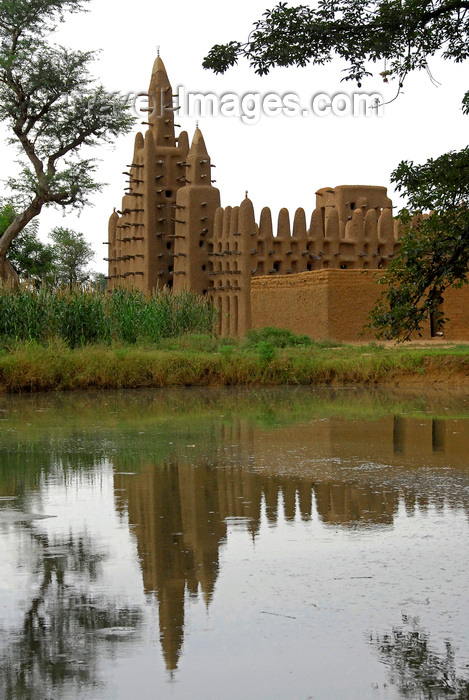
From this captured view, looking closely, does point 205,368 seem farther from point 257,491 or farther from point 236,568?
point 236,568

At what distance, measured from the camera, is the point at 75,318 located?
24.3 meters

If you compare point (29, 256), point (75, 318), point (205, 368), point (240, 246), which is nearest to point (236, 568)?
point (205, 368)

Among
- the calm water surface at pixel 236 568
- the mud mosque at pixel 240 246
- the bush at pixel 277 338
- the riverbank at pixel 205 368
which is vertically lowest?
the calm water surface at pixel 236 568

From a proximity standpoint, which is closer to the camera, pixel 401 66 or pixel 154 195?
pixel 401 66

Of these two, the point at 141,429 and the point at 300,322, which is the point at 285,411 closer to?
the point at 141,429

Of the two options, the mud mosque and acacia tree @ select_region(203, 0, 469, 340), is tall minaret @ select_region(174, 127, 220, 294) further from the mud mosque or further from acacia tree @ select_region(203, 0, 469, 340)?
acacia tree @ select_region(203, 0, 469, 340)

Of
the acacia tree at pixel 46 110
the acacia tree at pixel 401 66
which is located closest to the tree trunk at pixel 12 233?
the acacia tree at pixel 46 110

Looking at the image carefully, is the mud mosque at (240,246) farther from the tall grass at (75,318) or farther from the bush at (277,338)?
the tall grass at (75,318)

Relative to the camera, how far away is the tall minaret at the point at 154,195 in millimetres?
45625

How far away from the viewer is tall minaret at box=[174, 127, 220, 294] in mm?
43562

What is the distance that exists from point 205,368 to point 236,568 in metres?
15.4

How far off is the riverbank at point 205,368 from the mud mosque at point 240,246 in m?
9.74

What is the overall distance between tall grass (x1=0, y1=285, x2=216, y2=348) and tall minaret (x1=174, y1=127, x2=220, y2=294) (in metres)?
16.3

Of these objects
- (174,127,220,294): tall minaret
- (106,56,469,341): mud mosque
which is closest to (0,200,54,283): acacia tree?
(106,56,469,341): mud mosque
